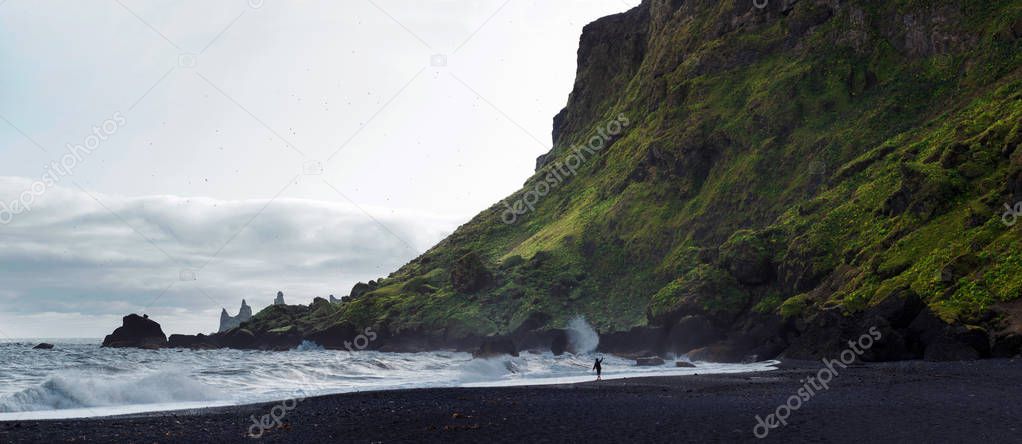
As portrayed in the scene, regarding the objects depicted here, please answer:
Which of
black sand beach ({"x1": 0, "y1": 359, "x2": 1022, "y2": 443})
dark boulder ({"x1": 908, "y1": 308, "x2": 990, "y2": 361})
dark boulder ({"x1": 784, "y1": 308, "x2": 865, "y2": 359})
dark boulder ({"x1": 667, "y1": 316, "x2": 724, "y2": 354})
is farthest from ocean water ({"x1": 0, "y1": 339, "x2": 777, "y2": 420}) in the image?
dark boulder ({"x1": 908, "y1": 308, "x2": 990, "y2": 361})

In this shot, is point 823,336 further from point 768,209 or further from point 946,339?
point 768,209

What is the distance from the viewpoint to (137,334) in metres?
144

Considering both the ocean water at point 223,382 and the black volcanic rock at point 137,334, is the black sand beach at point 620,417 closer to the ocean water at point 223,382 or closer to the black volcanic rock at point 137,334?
the ocean water at point 223,382

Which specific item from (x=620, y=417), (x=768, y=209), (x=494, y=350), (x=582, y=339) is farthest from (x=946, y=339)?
(x=582, y=339)

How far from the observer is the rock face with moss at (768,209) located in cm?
5631

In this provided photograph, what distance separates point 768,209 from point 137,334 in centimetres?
11172

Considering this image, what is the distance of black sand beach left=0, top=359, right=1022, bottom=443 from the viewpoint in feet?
66.6

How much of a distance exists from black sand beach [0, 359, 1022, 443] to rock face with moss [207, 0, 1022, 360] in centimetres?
2029

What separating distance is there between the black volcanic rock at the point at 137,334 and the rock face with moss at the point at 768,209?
16802 mm

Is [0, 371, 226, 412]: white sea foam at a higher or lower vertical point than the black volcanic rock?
lower

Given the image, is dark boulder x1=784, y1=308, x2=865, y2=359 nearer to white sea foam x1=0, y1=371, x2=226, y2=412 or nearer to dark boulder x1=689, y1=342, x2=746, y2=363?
dark boulder x1=689, y1=342, x2=746, y2=363

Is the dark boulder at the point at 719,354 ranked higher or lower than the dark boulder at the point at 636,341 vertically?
lower

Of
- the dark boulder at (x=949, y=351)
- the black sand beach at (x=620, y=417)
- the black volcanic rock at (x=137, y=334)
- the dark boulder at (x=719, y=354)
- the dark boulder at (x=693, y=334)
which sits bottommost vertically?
the black sand beach at (x=620, y=417)

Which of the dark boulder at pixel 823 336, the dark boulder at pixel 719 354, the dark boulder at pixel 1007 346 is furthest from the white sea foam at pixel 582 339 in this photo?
the dark boulder at pixel 1007 346
